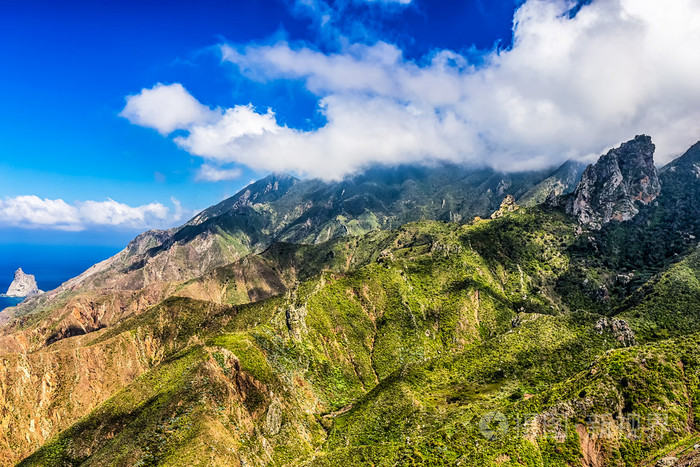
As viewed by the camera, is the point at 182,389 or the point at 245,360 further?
the point at 245,360

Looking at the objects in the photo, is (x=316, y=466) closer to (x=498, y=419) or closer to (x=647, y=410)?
(x=498, y=419)

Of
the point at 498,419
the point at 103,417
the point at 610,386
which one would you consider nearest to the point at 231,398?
the point at 103,417

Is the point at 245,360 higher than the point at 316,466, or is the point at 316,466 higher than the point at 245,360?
the point at 245,360

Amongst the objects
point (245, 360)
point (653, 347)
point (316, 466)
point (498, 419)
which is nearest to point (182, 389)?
point (245, 360)

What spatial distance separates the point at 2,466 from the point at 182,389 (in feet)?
339

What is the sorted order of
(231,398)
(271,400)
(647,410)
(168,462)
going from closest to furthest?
(647,410) → (168,462) → (231,398) → (271,400)

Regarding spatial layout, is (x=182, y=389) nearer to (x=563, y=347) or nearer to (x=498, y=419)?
(x=498, y=419)

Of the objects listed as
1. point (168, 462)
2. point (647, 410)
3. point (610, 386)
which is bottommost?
point (647, 410)

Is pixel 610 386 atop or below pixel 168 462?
below

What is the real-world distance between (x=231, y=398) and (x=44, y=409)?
12262 centimetres

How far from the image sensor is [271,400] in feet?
530

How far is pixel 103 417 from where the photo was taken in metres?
154

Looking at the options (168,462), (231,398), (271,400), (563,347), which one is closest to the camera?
(168,462)

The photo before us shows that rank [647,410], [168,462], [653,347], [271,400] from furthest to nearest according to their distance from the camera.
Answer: [271,400]
[653,347]
[168,462]
[647,410]
